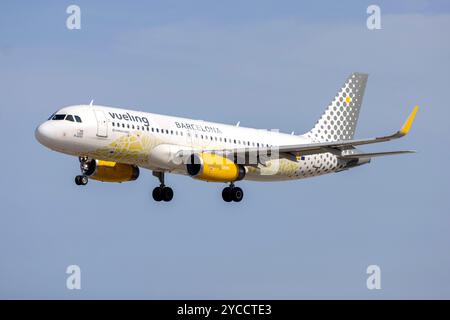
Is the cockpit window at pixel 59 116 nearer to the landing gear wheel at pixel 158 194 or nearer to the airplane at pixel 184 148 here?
the airplane at pixel 184 148

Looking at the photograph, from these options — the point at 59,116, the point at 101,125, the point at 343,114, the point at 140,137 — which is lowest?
the point at 140,137

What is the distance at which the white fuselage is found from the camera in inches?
2756

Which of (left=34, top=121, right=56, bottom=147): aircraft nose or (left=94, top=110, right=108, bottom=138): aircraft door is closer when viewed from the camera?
(left=34, top=121, right=56, bottom=147): aircraft nose

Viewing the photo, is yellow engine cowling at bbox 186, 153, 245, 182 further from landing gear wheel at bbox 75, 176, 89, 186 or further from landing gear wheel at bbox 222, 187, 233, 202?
landing gear wheel at bbox 75, 176, 89, 186

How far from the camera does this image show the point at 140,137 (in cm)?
7181

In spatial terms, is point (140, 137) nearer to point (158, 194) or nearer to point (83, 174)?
point (83, 174)

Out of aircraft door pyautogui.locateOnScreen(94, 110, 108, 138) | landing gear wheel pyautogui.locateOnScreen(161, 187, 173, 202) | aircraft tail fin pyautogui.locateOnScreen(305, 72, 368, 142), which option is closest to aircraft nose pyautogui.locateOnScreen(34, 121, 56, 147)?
aircraft door pyautogui.locateOnScreen(94, 110, 108, 138)

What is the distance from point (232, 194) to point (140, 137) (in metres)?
8.20

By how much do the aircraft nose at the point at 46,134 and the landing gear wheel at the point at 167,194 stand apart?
36.7ft


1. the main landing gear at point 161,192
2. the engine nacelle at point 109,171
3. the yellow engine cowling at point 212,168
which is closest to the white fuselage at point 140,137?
the yellow engine cowling at point 212,168

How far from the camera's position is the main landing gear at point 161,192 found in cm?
7881

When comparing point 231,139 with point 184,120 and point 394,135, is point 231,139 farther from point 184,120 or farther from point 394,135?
point 394,135

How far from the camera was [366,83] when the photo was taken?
298 ft

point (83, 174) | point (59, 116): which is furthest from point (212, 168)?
point (59, 116)
